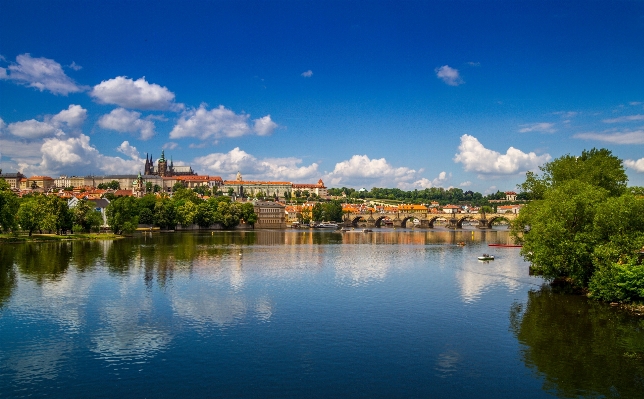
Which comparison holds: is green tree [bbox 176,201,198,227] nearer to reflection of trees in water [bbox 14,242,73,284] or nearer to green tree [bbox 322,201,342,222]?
reflection of trees in water [bbox 14,242,73,284]

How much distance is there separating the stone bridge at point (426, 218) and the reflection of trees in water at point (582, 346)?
111129 mm

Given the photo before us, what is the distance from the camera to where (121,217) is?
97.8m

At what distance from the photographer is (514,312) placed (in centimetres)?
3127

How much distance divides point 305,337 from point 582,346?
41.9 ft

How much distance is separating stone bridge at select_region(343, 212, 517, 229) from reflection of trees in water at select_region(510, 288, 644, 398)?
111m

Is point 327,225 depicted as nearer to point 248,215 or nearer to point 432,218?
point 248,215

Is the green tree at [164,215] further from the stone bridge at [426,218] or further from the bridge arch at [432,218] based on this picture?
the bridge arch at [432,218]

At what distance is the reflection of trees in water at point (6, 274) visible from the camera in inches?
1350

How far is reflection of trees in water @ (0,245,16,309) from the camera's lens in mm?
34297

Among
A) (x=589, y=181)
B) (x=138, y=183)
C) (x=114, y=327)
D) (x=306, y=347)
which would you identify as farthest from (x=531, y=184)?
(x=138, y=183)

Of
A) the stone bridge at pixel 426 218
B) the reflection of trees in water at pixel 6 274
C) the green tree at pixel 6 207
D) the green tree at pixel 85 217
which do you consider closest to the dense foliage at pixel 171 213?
the green tree at pixel 85 217

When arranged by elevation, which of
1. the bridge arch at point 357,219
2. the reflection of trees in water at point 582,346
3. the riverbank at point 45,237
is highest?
the bridge arch at point 357,219

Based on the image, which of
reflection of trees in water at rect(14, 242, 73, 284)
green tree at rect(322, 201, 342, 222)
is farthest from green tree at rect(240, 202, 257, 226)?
reflection of trees in water at rect(14, 242, 73, 284)

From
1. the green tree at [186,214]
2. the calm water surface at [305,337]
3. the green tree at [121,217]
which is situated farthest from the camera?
the green tree at [186,214]
